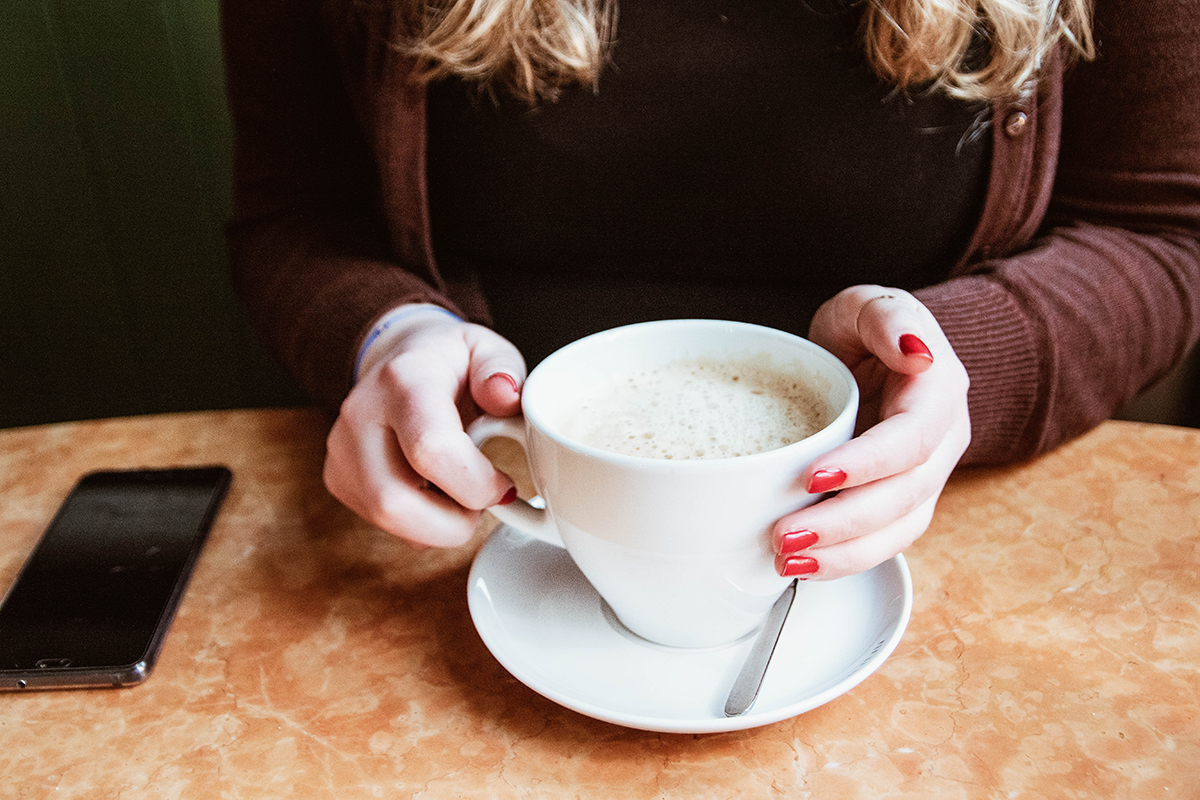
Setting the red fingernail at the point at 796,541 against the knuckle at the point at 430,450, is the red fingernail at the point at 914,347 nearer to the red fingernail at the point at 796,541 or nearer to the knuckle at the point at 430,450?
the red fingernail at the point at 796,541

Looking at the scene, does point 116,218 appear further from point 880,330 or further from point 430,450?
point 880,330

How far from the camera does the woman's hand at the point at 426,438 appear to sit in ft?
1.62

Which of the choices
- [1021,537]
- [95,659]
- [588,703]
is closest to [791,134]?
[1021,537]

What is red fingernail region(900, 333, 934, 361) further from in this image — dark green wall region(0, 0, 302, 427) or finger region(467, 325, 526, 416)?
dark green wall region(0, 0, 302, 427)

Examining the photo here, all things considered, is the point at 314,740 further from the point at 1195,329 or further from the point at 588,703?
the point at 1195,329

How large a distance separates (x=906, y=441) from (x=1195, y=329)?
528mm

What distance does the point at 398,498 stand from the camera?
0.52 metres

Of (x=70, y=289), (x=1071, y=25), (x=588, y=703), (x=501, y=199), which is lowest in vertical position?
(x=70, y=289)

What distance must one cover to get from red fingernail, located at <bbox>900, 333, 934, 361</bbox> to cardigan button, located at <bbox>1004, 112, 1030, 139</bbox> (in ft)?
1.24

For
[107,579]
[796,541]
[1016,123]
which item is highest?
[1016,123]

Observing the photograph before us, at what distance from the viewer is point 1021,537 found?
1.93ft

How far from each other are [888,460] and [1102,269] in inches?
16.6

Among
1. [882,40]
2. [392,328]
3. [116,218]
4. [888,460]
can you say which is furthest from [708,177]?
[116,218]

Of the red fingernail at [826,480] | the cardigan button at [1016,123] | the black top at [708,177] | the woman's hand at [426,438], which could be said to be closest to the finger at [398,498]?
the woman's hand at [426,438]
